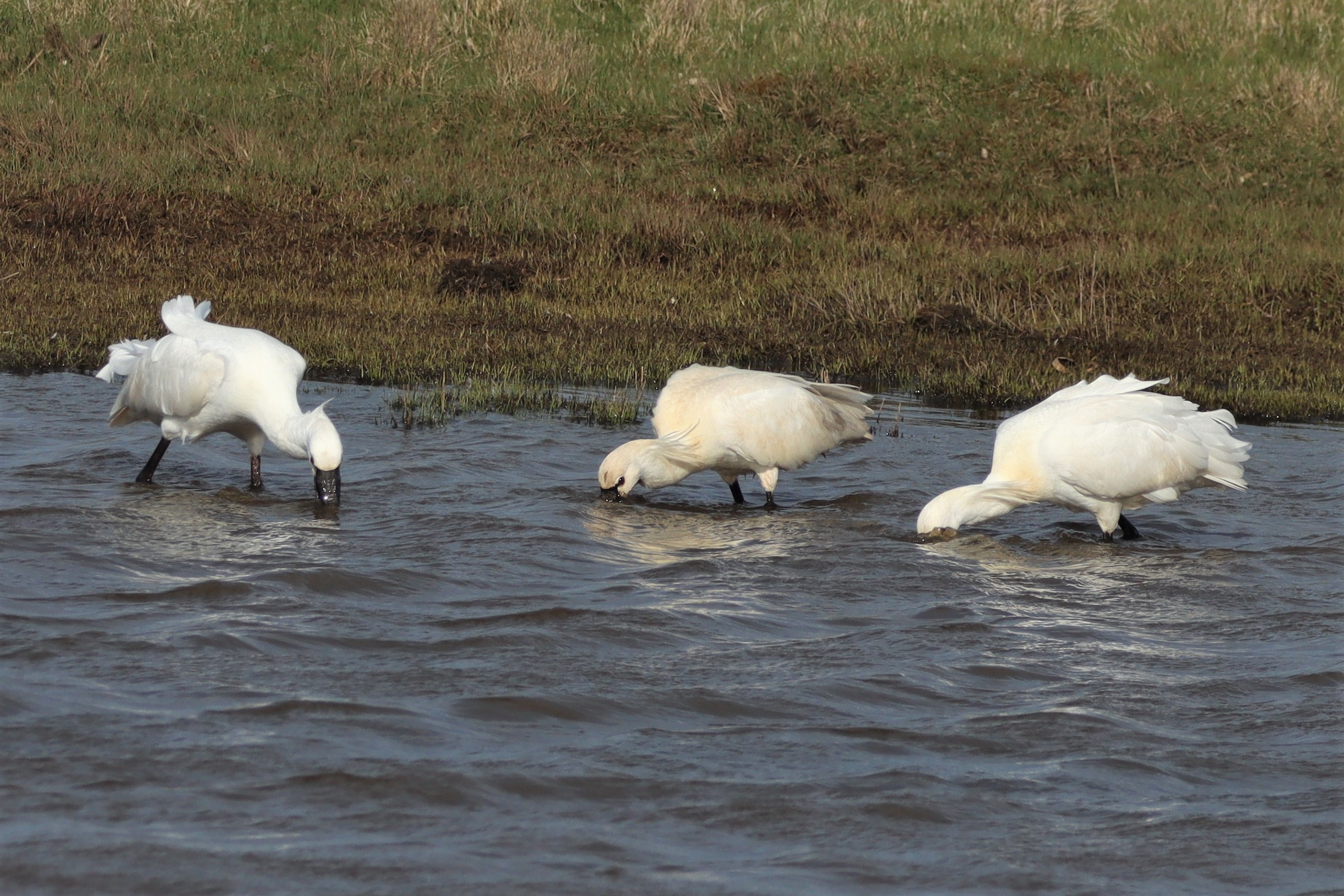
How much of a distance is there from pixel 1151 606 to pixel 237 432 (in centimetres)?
428

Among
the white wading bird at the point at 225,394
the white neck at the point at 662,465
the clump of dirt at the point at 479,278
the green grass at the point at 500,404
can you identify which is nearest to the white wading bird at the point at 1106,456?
the white neck at the point at 662,465

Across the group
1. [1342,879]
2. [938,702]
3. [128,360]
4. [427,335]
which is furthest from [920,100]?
[1342,879]

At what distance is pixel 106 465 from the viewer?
8.05 metres

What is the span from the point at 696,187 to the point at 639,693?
11959 mm

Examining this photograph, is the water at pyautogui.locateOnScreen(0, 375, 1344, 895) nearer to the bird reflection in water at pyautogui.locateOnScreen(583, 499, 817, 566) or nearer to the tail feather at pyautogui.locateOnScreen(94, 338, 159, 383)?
the bird reflection in water at pyautogui.locateOnScreen(583, 499, 817, 566)

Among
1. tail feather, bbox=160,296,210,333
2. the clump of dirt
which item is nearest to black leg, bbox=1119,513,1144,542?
tail feather, bbox=160,296,210,333

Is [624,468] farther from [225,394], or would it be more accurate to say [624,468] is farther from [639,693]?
[639,693]

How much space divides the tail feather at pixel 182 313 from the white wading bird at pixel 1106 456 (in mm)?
3690

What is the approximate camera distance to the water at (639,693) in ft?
11.8

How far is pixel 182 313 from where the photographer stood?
8.09 m

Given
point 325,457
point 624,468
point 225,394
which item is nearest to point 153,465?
point 225,394

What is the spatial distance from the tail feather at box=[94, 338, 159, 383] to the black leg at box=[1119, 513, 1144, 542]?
4.73m

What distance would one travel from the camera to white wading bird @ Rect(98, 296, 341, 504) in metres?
7.02

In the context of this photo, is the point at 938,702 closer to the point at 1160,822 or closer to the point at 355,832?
the point at 1160,822
